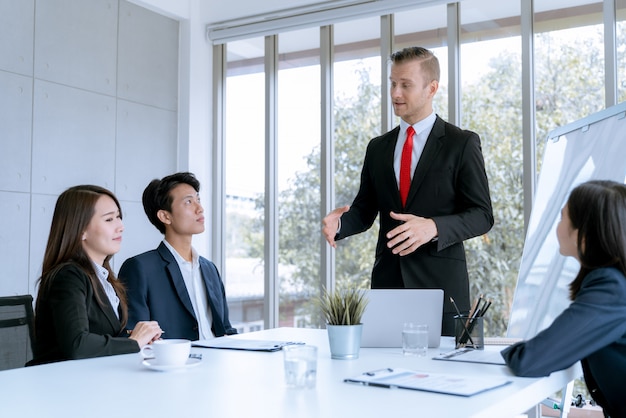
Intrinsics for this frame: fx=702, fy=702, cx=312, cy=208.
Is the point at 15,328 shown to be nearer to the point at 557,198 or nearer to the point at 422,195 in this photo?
the point at 422,195

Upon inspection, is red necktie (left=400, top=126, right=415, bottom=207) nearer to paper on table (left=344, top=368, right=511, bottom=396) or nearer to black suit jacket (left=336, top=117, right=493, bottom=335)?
black suit jacket (left=336, top=117, right=493, bottom=335)

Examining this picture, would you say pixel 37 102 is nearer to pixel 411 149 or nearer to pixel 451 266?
pixel 411 149

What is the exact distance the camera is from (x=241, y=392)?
1391 millimetres

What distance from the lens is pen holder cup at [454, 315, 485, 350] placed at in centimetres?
199

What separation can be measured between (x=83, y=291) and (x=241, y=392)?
1.01 meters

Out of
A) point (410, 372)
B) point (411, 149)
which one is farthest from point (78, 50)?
point (410, 372)

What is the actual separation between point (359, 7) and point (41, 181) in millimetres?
2401

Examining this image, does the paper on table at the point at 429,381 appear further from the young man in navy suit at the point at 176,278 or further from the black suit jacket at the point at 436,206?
the young man in navy suit at the point at 176,278

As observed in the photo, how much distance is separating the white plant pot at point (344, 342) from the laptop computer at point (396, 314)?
0.18 m

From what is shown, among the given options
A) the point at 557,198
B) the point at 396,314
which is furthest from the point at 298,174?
the point at 396,314

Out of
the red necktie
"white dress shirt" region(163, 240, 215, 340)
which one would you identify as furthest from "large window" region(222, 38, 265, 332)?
the red necktie

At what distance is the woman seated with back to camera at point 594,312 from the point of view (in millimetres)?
1563

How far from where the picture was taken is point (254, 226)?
5.51 metres

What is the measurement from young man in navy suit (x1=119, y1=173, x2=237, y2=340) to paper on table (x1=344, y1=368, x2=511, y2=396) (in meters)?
1.48
